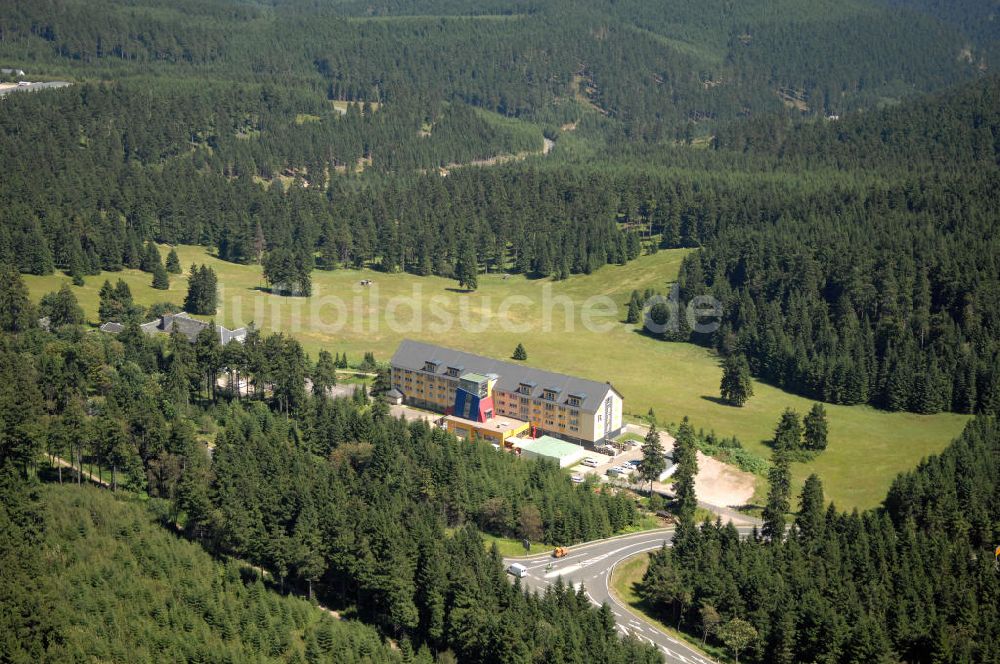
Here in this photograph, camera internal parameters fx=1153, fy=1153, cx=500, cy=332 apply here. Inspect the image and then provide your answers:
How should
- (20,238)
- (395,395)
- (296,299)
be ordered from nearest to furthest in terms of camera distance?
(395,395), (20,238), (296,299)

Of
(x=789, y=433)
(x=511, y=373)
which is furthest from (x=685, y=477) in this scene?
(x=511, y=373)

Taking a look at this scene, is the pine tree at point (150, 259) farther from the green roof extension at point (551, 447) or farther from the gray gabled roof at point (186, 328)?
the green roof extension at point (551, 447)

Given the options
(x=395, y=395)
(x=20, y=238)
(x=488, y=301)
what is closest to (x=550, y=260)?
(x=488, y=301)

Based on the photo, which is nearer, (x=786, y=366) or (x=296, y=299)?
(x=786, y=366)

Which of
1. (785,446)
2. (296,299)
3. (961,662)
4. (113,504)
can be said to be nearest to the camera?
(961,662)

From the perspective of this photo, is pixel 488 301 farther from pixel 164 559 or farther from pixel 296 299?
pixel 164 559

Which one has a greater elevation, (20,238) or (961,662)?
(20,238)

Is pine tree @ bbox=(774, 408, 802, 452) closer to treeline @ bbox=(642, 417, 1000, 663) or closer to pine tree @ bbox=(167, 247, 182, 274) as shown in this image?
treeline @ bbox=(642, 417, 1000, 663)

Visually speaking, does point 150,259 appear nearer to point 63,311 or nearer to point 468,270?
point 63,311
